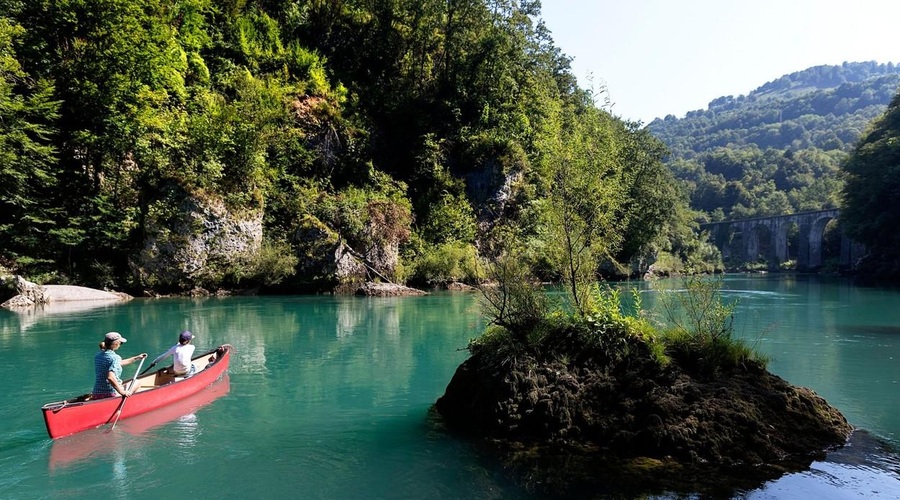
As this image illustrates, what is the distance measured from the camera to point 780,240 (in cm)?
8419

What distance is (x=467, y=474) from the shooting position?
6.86m

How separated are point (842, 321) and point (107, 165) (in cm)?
3818

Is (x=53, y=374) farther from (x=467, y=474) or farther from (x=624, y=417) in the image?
(x=624, y=417)

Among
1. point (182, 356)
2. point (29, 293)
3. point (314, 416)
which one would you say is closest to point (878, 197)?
point (314, 416)

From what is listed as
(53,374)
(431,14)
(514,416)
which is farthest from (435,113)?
(514,416)

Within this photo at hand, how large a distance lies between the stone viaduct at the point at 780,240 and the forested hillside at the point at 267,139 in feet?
131

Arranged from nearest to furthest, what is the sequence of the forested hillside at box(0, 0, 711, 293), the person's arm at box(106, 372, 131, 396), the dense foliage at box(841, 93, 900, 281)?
1. the person's arm at box(106, 372, 131, 396)
2. the forested hillside at box(0, 0, 711, 293)
3. the dense foliage at box(841, 93, 900, 281)

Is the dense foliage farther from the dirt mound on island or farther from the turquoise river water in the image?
the dirt mound on island

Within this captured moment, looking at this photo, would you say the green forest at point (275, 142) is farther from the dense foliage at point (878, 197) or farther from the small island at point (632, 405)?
the dense foliage at point (878, 197)

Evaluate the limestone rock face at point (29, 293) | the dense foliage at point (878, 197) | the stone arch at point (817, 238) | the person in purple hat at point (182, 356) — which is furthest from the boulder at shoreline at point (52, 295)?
the stone arch at point (817, 238)

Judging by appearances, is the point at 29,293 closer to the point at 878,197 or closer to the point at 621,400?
the point at 621,400

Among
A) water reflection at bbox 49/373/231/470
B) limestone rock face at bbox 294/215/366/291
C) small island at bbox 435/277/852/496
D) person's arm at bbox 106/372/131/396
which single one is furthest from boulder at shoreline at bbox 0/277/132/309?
small island at bbox 435/277/852/496

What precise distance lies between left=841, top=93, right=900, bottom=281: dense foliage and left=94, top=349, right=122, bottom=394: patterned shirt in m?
57.2

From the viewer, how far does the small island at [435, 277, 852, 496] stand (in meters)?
6.86
